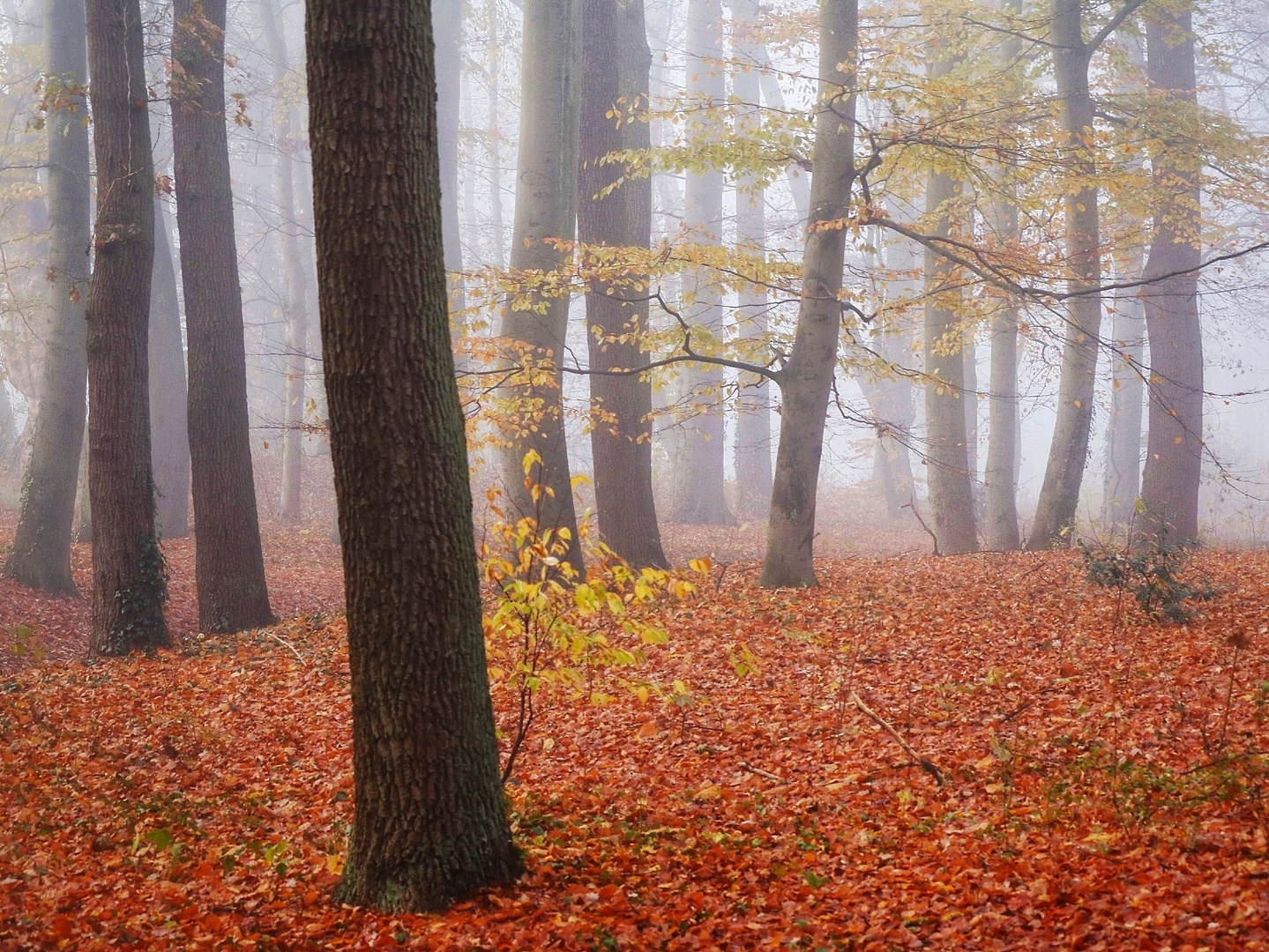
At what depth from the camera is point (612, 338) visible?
37.3 feet

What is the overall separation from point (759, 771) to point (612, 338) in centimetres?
675

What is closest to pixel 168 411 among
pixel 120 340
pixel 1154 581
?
pixel 120 340

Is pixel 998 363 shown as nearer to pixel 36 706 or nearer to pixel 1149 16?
pixel 1149 16

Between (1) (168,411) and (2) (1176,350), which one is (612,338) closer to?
(2) (1176,350)

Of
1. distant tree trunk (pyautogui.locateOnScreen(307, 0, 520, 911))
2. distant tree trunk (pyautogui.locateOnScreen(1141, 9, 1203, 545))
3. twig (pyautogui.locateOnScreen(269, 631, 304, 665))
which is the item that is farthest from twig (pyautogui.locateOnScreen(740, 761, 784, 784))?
distant tree trunk (pyautogui.locateOnScreen(1141, 9, 1203, 545))

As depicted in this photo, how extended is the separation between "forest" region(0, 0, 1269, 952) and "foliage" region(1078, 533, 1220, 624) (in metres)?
0.07

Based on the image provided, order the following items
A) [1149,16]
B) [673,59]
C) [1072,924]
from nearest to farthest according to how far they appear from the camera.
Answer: [1072,924] → [1149,16] → [673,59]

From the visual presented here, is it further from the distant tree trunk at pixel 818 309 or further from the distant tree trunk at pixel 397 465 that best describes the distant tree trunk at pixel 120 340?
the distant tree trunk at pixel 397 465

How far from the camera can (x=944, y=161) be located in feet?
33.7

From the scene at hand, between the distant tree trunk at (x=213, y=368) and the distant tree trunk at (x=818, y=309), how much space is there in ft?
19.3

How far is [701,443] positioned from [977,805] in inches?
659

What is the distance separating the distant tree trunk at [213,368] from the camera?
10.6 metres

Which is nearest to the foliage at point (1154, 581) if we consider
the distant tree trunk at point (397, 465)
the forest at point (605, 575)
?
the forest at point (605, 575)

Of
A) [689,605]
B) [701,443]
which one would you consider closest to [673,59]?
[701,443]
